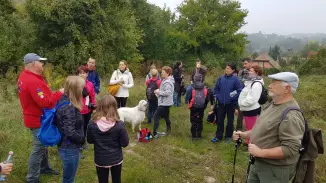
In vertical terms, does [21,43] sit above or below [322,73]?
above

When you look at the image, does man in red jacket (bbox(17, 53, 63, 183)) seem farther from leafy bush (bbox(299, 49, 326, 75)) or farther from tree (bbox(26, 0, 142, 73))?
leafy bush (bbox(299, 49, 326, 75))

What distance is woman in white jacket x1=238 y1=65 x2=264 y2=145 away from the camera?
5.58 m

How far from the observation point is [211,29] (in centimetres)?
3675

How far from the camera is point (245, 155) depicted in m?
6.17

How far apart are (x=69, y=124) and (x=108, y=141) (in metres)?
0.52

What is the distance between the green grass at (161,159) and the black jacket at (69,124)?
1365 millimetres

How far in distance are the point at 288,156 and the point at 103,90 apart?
359 inches

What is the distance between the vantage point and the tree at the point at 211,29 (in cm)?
3716

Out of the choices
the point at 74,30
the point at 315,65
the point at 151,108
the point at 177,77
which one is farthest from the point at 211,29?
the point at 151,108

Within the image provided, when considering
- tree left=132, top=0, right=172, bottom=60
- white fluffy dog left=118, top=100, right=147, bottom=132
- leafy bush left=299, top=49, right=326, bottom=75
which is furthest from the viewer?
tree left=132, top=0, right=172, bottom=60

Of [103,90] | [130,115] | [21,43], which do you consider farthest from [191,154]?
[21,43]

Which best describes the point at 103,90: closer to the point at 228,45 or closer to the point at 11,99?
the point at 11,99

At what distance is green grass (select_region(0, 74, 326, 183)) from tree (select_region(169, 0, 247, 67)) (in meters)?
31.1

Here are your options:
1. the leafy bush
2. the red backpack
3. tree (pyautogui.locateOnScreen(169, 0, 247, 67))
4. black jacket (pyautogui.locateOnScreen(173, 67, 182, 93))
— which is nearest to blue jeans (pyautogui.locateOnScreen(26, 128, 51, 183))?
the red backpack
